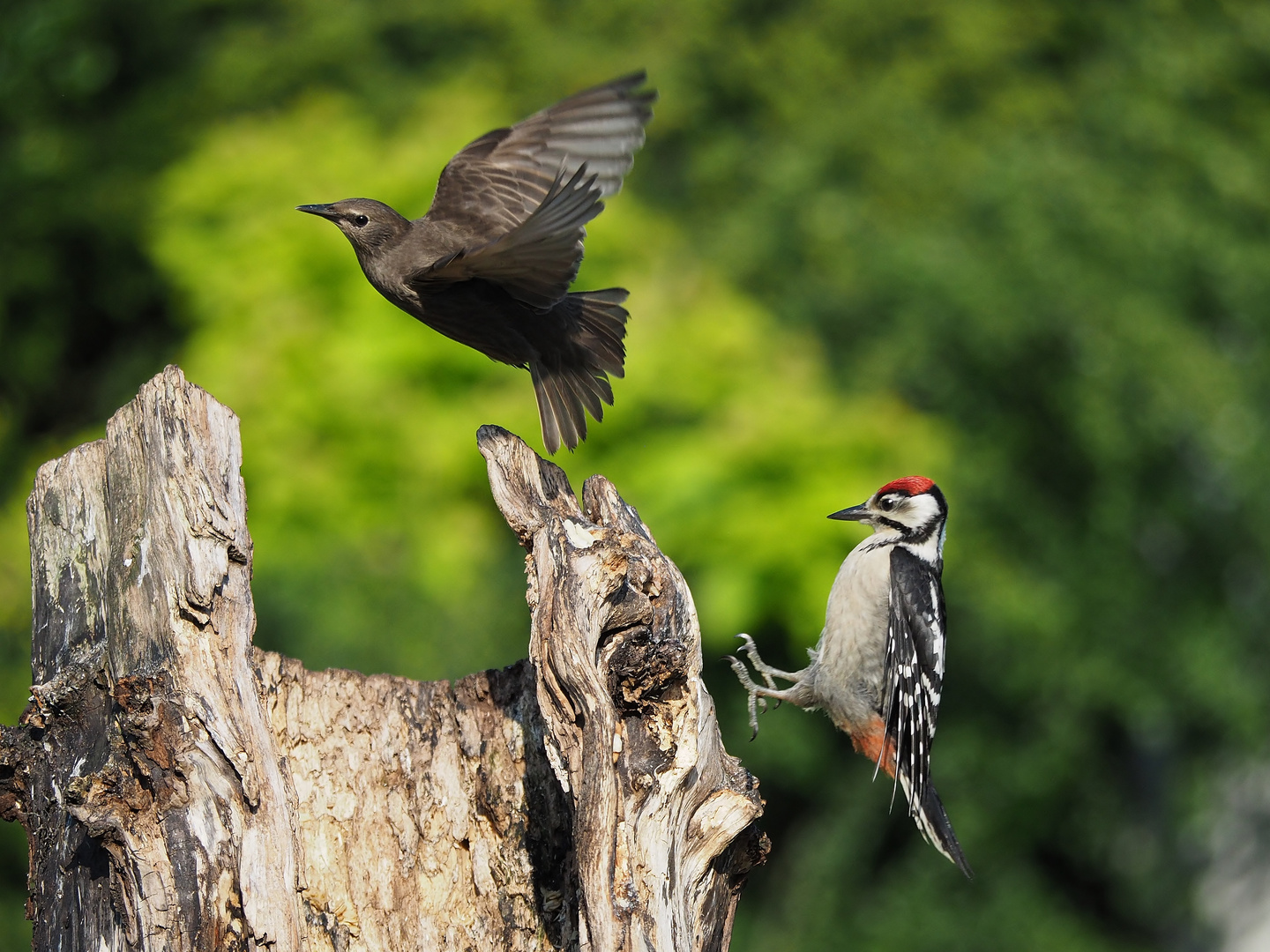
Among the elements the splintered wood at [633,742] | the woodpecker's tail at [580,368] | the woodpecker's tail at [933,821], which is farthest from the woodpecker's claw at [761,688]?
the splintered wood at [633,742]

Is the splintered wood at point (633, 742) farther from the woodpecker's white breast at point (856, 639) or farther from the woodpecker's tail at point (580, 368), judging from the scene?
the woodpecker's white breast at point (856, 639)

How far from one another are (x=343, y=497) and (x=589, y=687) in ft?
16.7

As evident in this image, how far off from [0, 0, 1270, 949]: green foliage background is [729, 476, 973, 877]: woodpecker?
2087 mm

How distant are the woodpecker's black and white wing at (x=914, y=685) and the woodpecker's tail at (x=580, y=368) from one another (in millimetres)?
1015

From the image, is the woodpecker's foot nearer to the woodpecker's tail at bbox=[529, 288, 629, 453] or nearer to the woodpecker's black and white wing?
the woodpecker's black and white wing

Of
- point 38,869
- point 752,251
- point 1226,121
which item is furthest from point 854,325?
point 38,869

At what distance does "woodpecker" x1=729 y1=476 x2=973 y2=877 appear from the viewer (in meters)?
3.85

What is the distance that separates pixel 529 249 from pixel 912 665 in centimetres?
171

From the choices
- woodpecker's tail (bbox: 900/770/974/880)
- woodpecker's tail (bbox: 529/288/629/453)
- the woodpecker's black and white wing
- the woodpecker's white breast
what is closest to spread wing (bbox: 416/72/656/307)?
woodpecker's tail (bbox: 529/288/629/453)

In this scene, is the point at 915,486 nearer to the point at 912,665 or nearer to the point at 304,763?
the point at 912,665

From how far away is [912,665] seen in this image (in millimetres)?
3865

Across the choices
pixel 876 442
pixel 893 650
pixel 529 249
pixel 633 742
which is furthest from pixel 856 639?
pixel 876 442

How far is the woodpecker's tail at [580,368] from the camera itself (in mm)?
3645

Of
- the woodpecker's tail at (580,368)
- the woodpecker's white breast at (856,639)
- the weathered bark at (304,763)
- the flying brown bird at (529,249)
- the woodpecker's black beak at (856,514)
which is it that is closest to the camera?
the weathered bark at (304,763)
